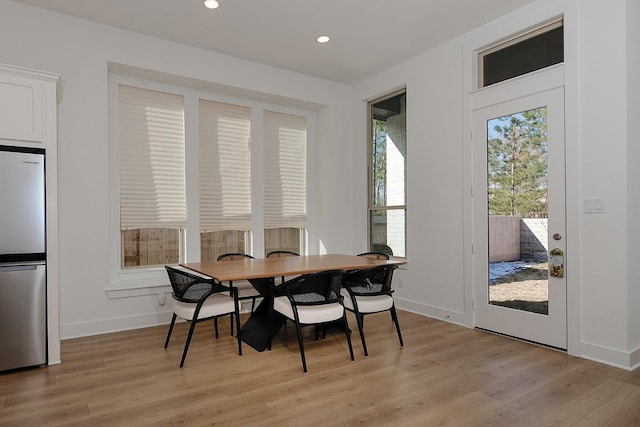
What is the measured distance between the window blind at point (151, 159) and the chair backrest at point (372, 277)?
7.77ft

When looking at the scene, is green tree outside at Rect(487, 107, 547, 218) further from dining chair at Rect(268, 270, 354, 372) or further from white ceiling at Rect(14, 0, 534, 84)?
dining chair at Rect(268, 270, 354, 372)

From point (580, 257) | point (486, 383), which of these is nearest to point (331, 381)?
point (486, 383)

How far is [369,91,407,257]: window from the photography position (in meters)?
5.30

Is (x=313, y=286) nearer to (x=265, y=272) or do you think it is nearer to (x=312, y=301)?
(x=312, y=301)

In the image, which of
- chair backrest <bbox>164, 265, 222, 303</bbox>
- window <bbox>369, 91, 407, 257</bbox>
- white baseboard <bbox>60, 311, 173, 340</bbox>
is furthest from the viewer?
window <bbox>369, 91, 407, 257</bbox>

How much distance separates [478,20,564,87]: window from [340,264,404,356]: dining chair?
2304 millimetres

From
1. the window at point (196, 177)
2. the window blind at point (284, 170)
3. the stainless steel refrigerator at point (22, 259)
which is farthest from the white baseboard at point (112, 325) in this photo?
the window blind at point (284, 170)

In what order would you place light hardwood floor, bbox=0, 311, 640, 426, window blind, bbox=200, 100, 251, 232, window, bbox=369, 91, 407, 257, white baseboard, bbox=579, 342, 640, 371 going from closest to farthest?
light hardwood floor, bbox=0, 311, 640, 426, white baseboard, bbox=579, 342, 640, 371, window blind, bbox=200, 100, 251, 232, window, bbox=369, 91, 407, 257

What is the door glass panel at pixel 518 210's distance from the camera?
3.66m

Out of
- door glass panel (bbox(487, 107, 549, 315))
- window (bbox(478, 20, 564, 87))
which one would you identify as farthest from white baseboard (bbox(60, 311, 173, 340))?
window (bbox(478, 20, 564, 87))

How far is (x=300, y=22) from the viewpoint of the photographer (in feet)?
13.4

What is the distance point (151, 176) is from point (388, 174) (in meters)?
3.06

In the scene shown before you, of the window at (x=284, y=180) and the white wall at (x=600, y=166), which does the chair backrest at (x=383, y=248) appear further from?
the white wall at (x=600, y=166)

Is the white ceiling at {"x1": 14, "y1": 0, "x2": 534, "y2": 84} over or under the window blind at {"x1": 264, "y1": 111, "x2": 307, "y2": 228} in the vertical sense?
over
